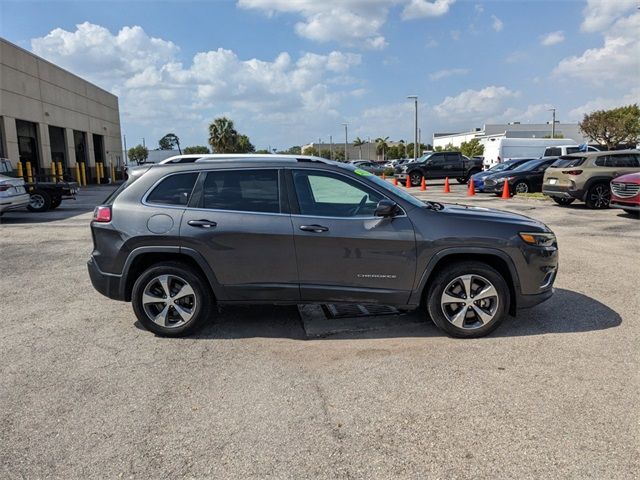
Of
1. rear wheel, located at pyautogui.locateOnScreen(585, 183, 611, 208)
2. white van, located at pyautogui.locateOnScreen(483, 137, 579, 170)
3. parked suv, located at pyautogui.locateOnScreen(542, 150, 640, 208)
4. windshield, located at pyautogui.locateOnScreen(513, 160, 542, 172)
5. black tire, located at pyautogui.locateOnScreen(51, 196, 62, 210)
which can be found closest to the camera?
parked suv, located at pyautogui.locateOnScreen(542, 150, 640, 208)

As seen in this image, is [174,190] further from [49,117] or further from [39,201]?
[49,117]

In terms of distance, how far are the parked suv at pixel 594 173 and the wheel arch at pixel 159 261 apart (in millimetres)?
13077

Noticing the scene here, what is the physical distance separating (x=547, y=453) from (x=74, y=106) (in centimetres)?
4049

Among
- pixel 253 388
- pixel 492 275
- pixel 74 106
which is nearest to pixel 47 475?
pixel 253 388

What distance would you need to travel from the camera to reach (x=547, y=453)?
291cm

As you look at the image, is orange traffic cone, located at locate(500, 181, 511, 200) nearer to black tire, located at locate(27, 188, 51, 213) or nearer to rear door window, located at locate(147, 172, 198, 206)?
black tire, located at locate(27, 188, 51, 213)

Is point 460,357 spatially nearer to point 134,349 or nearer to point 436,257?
point 436,257

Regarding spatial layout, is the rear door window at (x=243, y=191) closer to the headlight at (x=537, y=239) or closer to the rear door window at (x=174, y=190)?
the rear door window at (x=174, y=190)

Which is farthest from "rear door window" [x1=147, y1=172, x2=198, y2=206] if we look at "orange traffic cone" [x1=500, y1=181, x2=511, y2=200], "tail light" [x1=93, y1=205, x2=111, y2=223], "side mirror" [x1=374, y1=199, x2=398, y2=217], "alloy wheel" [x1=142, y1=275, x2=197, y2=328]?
"orange traffic cone" [x1=500, y1=181, x2=511, y2=200]

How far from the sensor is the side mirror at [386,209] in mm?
4539

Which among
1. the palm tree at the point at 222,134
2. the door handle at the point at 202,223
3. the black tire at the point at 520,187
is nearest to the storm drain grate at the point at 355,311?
the door handle at the point at 202,223

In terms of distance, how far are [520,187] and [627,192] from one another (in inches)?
332

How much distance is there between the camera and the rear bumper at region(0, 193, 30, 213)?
1362 centimetres

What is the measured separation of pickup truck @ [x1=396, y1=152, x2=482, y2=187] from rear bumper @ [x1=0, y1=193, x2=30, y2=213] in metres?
19.2
